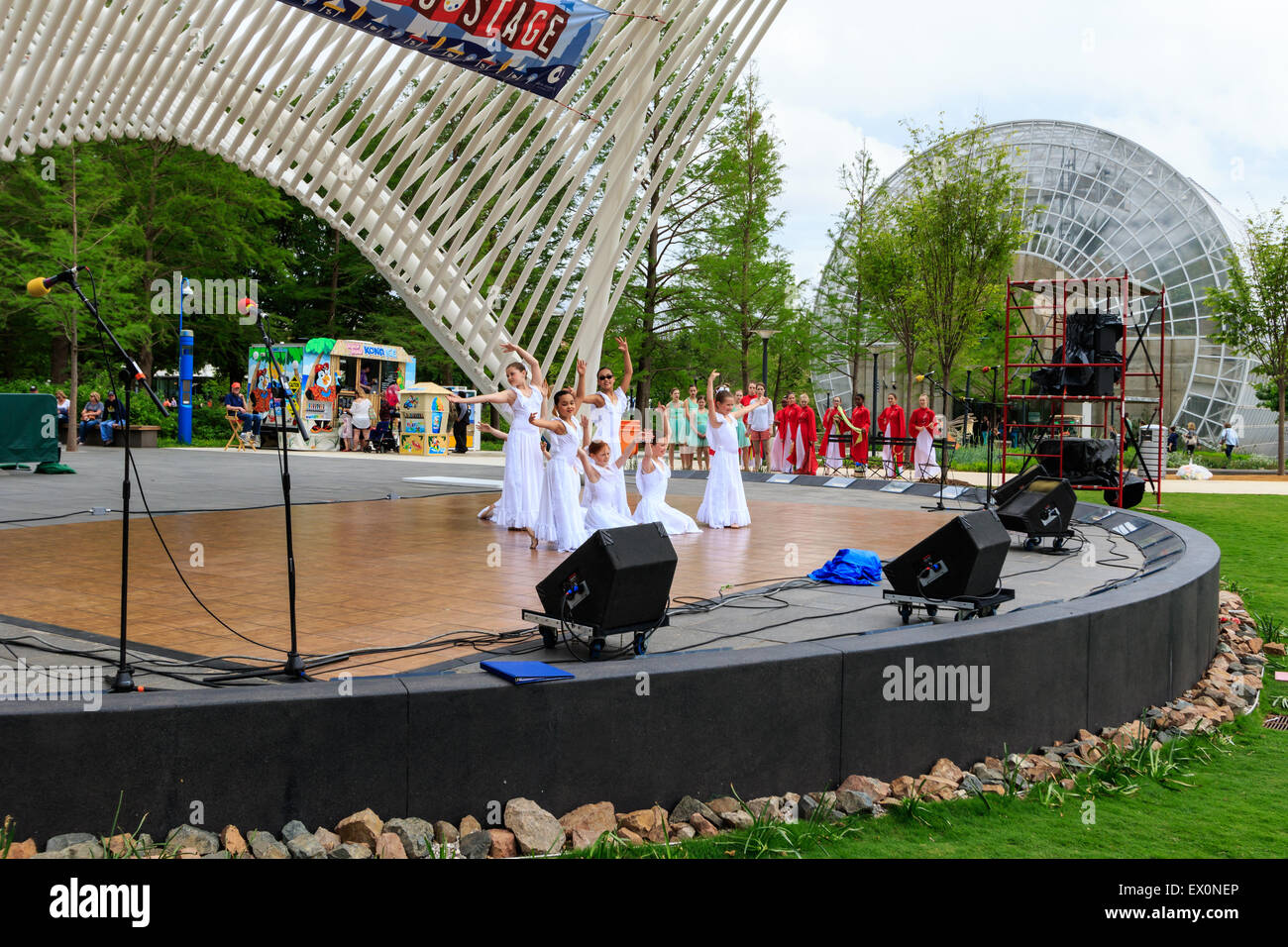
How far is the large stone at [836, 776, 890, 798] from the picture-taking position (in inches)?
201

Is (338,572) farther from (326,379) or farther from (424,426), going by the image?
(326,379)

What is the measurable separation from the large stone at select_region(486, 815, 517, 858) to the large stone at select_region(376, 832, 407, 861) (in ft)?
1.18

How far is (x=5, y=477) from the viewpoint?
1658 cm

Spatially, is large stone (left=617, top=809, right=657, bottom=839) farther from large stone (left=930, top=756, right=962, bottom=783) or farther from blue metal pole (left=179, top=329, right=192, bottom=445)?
blue metal pole (left=179, top=329, right=192, bottom=445)

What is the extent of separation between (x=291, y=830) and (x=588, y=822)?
3.90ft

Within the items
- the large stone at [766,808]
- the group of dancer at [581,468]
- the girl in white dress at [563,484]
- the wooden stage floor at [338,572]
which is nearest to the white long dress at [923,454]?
the wooden stage floor at [338,572]

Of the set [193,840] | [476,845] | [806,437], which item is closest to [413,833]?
[476,845]

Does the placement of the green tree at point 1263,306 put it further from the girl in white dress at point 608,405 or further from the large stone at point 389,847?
the large stone at point 389,847

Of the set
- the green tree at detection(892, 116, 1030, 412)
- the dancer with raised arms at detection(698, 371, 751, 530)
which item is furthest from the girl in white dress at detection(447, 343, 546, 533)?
the green tree at detection(892, 116, 1030, 412)

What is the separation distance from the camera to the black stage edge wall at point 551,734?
12.9 feet

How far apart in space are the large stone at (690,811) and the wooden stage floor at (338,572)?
153 cm

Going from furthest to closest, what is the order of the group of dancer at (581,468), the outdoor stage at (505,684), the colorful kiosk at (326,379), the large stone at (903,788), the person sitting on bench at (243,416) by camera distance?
the colorful kiosk at (326,379) < the person sitting on bench at (243,416) < the group of dancer at (581,468) < the large stone at (903,788) < the outdoor stage at (505,684)

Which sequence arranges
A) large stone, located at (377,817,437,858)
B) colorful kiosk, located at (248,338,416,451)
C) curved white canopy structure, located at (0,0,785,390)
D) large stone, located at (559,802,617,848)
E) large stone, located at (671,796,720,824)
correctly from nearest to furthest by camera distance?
large stone, located at (377,817,437,858) → large stone, located at (559,802,617,848) → large stone, located at (671,796,720,824) → curved white canopy structure, located at (0,0,785,390) → colorful kiosk, located at (248,338,416,451)

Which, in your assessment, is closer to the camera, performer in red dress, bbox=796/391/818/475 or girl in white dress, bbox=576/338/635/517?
girl in white dress, bbox=576/338/635/517
